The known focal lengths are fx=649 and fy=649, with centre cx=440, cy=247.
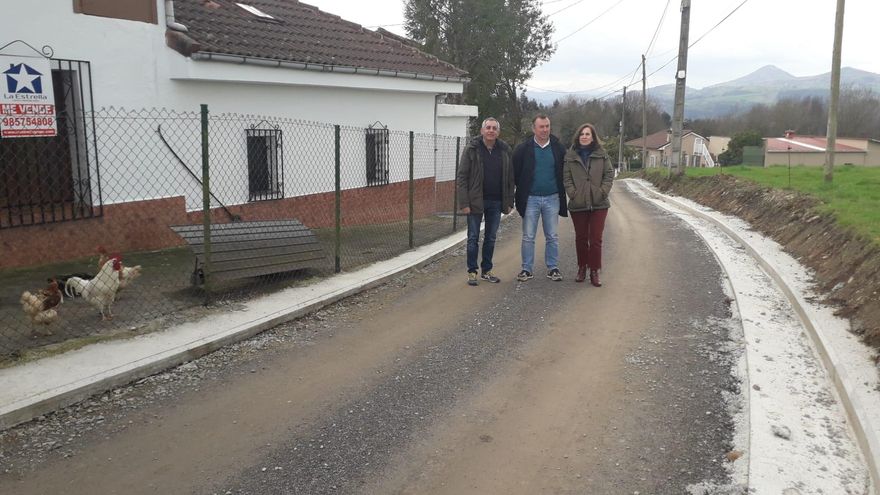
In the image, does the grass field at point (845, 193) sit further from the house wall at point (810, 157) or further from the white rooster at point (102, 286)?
the house wall at point (810, 157)

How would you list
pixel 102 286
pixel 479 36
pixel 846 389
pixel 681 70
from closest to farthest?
pixel 846 389
pixel 102 286
pixel 681 70
pixel 479 36

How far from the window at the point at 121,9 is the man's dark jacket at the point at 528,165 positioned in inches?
211

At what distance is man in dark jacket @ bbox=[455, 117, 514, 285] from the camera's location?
724 centimetres

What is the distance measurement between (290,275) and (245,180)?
11.5 feet

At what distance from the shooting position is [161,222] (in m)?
8.92

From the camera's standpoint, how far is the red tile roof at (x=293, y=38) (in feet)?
33.0

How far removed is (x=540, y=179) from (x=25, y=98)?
5410mm

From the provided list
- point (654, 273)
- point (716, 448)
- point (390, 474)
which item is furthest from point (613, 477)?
point (654, 273)

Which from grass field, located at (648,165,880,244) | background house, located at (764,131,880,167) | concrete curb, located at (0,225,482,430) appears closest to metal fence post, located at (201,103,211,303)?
concrete curb, located at (0,225,482,430)

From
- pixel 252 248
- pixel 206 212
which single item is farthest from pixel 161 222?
pixel 206 212

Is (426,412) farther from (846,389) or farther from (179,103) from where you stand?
(179,103)

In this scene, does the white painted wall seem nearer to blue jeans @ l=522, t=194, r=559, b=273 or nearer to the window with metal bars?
the window with metal bars

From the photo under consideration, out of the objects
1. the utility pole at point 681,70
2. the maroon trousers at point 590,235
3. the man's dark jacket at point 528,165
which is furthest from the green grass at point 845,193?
the utility pole at point 681,70

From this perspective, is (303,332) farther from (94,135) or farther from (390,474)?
(94,135)
